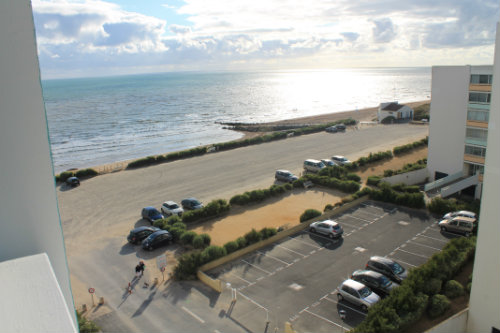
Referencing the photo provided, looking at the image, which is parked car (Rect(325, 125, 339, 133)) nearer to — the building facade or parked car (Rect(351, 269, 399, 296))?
the building facade

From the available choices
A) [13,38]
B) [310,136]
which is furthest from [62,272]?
[310,136]

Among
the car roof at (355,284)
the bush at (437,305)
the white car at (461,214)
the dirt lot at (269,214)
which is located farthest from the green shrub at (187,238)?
the white car at (461,214)

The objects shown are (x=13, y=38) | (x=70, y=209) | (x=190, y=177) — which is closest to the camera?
(x=13, y=38)

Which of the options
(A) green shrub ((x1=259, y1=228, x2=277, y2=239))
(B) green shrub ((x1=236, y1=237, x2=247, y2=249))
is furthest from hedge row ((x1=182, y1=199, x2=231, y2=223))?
(B) green shrub ((x1=236, y1=237, x2=247, y2=249))

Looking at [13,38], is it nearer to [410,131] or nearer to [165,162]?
[165,162]

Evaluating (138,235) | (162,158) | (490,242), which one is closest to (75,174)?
(162,158)
